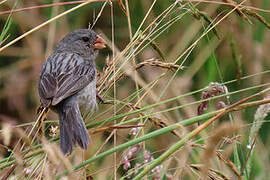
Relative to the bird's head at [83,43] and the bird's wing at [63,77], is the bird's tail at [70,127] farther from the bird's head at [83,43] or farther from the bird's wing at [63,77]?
the bird's head at [83,43]

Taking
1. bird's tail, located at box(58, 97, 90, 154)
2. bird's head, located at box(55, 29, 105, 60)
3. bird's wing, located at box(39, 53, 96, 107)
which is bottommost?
bird's tail, located at box(58, 97, 90, 154)

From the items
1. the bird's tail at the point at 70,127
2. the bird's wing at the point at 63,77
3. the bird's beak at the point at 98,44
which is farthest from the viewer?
the bird's beak at the point at 98,44

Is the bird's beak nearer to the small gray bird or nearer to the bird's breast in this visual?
the small gray bird

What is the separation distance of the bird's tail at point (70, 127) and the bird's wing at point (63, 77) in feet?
0.23

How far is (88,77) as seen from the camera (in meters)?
3.19

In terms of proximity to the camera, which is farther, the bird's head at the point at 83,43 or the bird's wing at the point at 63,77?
the bird's head at the point at 83,43

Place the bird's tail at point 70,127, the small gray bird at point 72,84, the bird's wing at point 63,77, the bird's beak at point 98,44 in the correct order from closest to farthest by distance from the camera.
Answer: the bird's tail at point 70,127, the small gray bird at point 72,84, the bird's wing at point 63,77, the bird's beak at point 98,44

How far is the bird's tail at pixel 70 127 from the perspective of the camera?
2418 mm

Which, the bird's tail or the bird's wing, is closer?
the bird's tail

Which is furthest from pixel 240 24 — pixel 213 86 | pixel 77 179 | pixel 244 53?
pixel 77 179

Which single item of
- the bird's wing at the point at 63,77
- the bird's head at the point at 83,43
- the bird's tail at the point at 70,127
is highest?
the bird's head at the point at 83,43

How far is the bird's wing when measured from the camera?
116 inches

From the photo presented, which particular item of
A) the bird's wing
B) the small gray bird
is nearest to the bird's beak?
the small gray bird

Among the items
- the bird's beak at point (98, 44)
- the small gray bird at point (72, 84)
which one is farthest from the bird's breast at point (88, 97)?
the bird's beak at point (98, 44)
